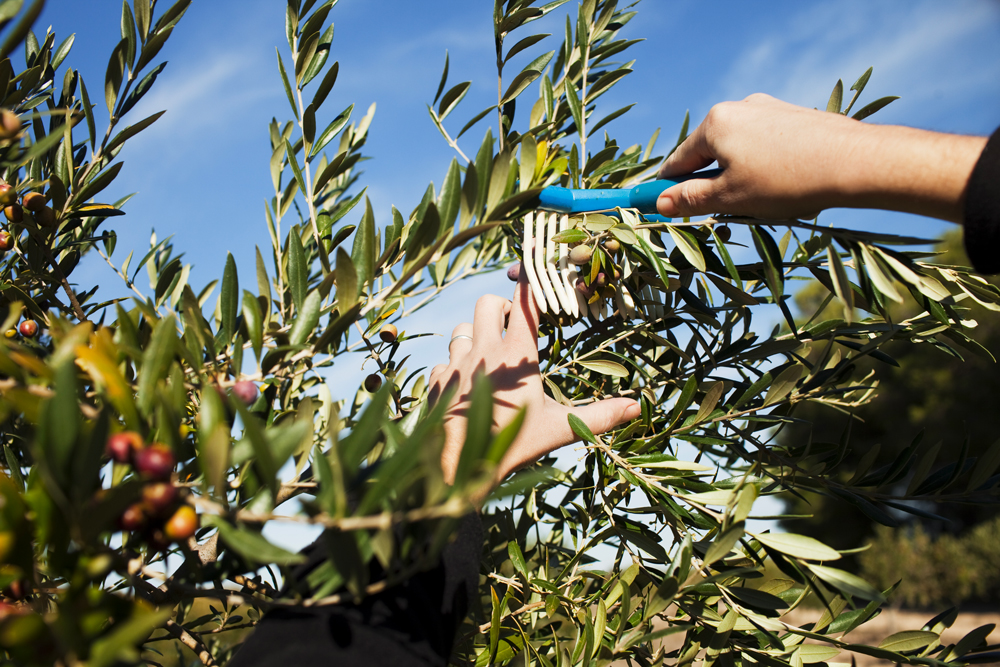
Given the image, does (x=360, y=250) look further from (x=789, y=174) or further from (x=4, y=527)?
(x=789, y=174)

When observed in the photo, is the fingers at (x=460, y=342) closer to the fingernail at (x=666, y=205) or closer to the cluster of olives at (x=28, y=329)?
the fingernail at (x=666, y=205)

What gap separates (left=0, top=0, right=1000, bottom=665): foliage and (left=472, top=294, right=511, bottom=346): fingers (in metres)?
0.10

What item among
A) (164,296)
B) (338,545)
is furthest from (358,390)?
(338,545)

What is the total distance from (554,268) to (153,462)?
0.77m

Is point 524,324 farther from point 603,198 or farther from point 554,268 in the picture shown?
point 603,198

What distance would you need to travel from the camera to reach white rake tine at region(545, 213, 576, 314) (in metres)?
1.11

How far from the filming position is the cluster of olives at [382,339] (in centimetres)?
139

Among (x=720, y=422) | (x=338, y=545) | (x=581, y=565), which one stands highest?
(x=338, y=545)

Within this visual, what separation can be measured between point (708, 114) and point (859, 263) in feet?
1.23

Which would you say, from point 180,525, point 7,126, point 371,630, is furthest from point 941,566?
point 7,126

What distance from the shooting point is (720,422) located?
4.19 feet


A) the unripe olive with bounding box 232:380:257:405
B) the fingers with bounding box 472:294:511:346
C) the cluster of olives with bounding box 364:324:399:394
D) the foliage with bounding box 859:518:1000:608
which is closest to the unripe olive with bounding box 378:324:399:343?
the cluster of olives with bounding box 364:324:399:394

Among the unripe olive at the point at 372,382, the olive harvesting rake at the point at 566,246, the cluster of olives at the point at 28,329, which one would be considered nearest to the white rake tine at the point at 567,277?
the olive harvesting rake at the point at 566,246

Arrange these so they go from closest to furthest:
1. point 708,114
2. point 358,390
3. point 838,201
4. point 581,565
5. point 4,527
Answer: point 4,527 < point 838,201 < point 708,114 < point 581,565 < point 358,390
